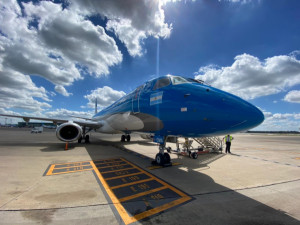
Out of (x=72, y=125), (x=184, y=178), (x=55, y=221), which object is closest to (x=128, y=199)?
(x=55, y=221)

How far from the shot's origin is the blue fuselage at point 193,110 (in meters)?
3.94

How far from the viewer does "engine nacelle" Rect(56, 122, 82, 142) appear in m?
11.9

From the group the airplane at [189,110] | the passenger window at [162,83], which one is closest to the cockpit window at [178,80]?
the airplane at [189,110]

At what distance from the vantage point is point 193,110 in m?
4.43

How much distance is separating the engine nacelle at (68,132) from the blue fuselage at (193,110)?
8.04 meters

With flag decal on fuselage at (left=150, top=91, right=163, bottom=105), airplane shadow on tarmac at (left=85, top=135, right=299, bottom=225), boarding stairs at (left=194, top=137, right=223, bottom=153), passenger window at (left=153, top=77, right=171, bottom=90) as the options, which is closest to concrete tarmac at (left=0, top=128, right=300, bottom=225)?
airplane shadow on tarmac at (left=85, top=135, right=299, bottom=225)

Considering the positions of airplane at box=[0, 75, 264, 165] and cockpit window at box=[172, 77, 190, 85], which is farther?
cockpit window at box=[172, 77, 190, 85]

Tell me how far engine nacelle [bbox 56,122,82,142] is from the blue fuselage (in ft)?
26.4

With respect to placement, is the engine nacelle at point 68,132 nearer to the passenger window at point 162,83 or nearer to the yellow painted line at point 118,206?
the yellow painted line at point 118,206

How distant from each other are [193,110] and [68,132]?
1197 cm

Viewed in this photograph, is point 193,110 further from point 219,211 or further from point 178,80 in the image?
point 219,211

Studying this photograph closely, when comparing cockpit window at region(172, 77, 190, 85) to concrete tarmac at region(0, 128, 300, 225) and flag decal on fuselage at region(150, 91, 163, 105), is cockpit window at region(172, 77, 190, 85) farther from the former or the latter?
concrete tarmac at region(0, 128, 300, 225)

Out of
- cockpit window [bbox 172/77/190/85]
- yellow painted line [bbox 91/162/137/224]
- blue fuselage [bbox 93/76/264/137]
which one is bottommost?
yellow painted line [bbox 91/162/137/224]

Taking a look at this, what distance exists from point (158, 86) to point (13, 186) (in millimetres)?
5359
